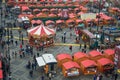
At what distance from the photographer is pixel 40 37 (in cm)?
3809

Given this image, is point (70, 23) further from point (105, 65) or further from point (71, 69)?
point (71, 69)

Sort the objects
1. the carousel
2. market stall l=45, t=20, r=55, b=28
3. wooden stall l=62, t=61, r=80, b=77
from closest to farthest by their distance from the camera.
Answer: wooden stall l=62, t=61, r=80, b=77 < the carousel < market stall l=45, t=20, r=55, b=28

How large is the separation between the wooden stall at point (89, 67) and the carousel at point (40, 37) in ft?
31.6

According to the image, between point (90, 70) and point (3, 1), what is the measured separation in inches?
1569

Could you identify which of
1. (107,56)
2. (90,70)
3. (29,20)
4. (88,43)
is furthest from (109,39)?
(29,20)

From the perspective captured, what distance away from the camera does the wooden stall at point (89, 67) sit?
2977cm

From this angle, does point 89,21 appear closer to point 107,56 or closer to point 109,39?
point 109,39

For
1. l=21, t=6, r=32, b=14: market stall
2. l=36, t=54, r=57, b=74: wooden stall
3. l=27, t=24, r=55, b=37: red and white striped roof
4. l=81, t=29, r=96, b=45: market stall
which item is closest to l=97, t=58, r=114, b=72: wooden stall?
l=36, t=54, r=57, b=74: wooden stall

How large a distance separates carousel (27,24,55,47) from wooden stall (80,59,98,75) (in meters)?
9.64

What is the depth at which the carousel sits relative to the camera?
38.2 m

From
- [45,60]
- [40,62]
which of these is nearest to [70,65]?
[45,60]

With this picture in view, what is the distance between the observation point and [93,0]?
6625cm

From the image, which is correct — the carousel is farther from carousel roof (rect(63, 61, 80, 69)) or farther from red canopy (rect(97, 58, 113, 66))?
red canopy (rect(97, 58, 113, 66))

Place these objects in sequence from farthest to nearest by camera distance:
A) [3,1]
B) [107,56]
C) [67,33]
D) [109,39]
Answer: [3,1], [67,33], [109,39], [107,56]
